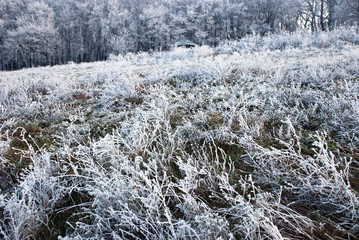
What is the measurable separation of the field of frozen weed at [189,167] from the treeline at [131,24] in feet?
104

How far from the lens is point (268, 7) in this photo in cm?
3616

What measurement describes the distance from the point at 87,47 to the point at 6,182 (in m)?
43.0

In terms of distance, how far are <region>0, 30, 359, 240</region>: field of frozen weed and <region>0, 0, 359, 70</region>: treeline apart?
104 feet

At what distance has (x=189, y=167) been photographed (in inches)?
57.4

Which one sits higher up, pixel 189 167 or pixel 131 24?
pixel 131 24

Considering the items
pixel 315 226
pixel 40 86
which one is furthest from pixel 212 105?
pixel 40 86

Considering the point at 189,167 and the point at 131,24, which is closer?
the point at 189,167

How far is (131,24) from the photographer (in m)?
34.7

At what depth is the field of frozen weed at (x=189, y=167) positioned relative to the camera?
3.97 feet

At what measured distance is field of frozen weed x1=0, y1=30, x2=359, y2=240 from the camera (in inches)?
47.7

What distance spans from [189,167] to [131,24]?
38.3m

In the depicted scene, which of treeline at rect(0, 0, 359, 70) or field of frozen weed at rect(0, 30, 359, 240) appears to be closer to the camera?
field of frozen weed at rect(0, 30, 359, 240)

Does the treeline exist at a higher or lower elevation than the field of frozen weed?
higher

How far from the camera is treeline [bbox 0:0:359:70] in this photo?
32.7 m
